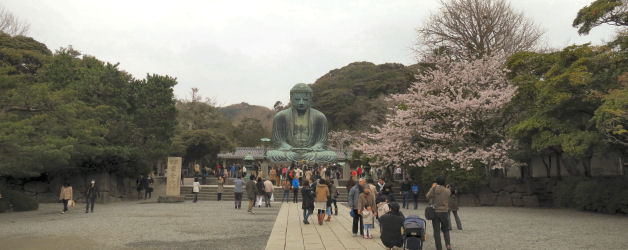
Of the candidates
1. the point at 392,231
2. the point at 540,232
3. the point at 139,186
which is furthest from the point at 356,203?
the point at 139,186

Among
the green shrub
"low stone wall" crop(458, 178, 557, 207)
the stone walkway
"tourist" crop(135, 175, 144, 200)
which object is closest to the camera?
the stone walkway

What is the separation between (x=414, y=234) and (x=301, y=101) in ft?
82.6

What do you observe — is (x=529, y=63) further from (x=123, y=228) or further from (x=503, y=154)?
(x=123, y=228)

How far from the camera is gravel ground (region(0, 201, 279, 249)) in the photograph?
342 inches

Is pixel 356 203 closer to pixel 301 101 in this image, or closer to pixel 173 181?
pixel 173 181

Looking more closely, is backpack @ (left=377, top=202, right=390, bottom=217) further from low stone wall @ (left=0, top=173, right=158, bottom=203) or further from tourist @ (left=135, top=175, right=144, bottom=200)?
tourist @ (left=135, top=175, right=144, bottom=200)

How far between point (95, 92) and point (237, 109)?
79.1m

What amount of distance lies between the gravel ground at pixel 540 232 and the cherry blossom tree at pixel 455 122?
431 cm

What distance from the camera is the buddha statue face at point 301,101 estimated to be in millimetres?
31330

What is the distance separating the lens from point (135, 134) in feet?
71.2

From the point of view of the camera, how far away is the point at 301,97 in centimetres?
3155

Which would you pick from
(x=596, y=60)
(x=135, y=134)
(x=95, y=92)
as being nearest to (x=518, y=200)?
(x=596, y=60)

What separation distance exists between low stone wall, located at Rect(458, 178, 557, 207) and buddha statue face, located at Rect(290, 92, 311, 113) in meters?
14.5

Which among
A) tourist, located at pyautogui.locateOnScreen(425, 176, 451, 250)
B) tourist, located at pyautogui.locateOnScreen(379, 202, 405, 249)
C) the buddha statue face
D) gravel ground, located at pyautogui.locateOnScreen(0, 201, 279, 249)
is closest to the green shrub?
gravel ground, located at pyautogui.locateOnScreen(0, 201, 279, 249)
